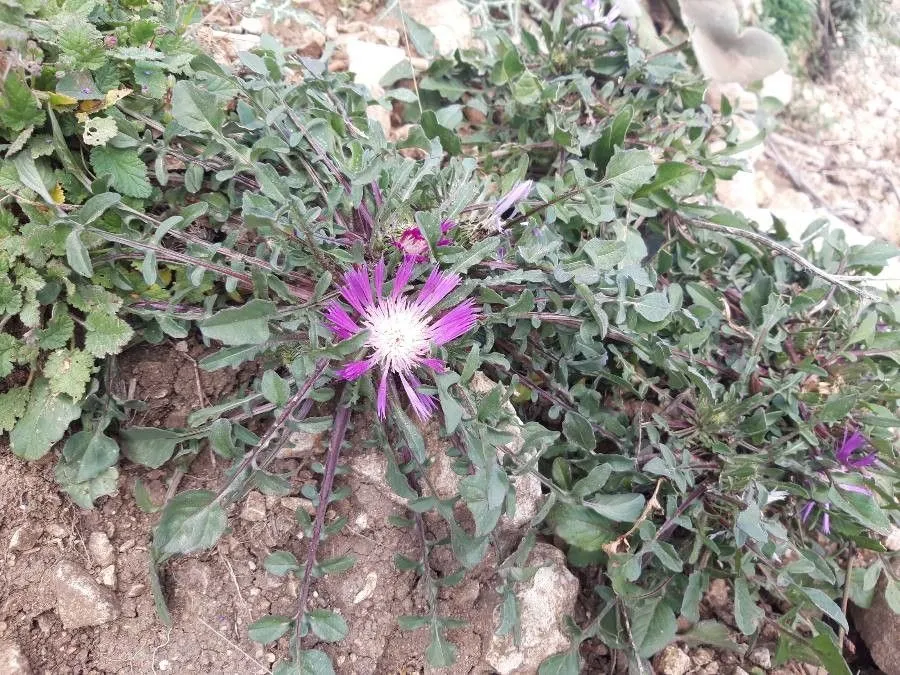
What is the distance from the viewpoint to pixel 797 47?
398 cm

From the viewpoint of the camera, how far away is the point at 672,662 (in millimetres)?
2111

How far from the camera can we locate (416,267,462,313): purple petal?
1.78 m

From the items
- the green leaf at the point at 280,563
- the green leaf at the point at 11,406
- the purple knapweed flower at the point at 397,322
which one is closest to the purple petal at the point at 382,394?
the purple knapweed flower at the point at 397,322

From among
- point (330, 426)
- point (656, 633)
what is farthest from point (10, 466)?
point (656, 633)

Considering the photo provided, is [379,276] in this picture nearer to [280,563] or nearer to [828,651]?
[280,563]

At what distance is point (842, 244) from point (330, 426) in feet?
6.96

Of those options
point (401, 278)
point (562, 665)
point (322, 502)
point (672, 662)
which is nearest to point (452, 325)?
point (401, 278)

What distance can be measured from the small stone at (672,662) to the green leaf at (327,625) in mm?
1043

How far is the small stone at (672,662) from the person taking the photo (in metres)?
2.10

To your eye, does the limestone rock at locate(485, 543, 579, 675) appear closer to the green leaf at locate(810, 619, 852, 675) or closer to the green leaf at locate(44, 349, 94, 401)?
Result: the green leaf at locate(810, 619, 852, 675)

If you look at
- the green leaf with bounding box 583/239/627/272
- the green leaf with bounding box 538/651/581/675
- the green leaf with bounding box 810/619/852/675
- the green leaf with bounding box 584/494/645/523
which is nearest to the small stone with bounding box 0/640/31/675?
the green leaf with bounding box 538/651/581/675

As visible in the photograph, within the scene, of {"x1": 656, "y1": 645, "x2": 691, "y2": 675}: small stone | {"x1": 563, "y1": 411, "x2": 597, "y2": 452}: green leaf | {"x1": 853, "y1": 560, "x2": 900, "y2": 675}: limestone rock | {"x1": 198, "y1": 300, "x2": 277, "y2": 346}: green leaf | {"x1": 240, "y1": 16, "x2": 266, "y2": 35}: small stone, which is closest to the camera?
{"x1": 198, "y1": 300, "x2": 277, "y2": 346}: green leaf

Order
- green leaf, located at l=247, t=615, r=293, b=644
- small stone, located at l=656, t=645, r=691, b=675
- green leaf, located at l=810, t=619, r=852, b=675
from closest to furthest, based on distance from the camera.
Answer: green leaf, located at l=247, t=615, r=293, b=644 → green leaf, located at l=810, t=619, r=852, b=675 → small stone, located at l=656, t=645, r=691, b=675

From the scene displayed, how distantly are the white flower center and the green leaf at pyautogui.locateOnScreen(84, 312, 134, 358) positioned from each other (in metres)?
0.62
